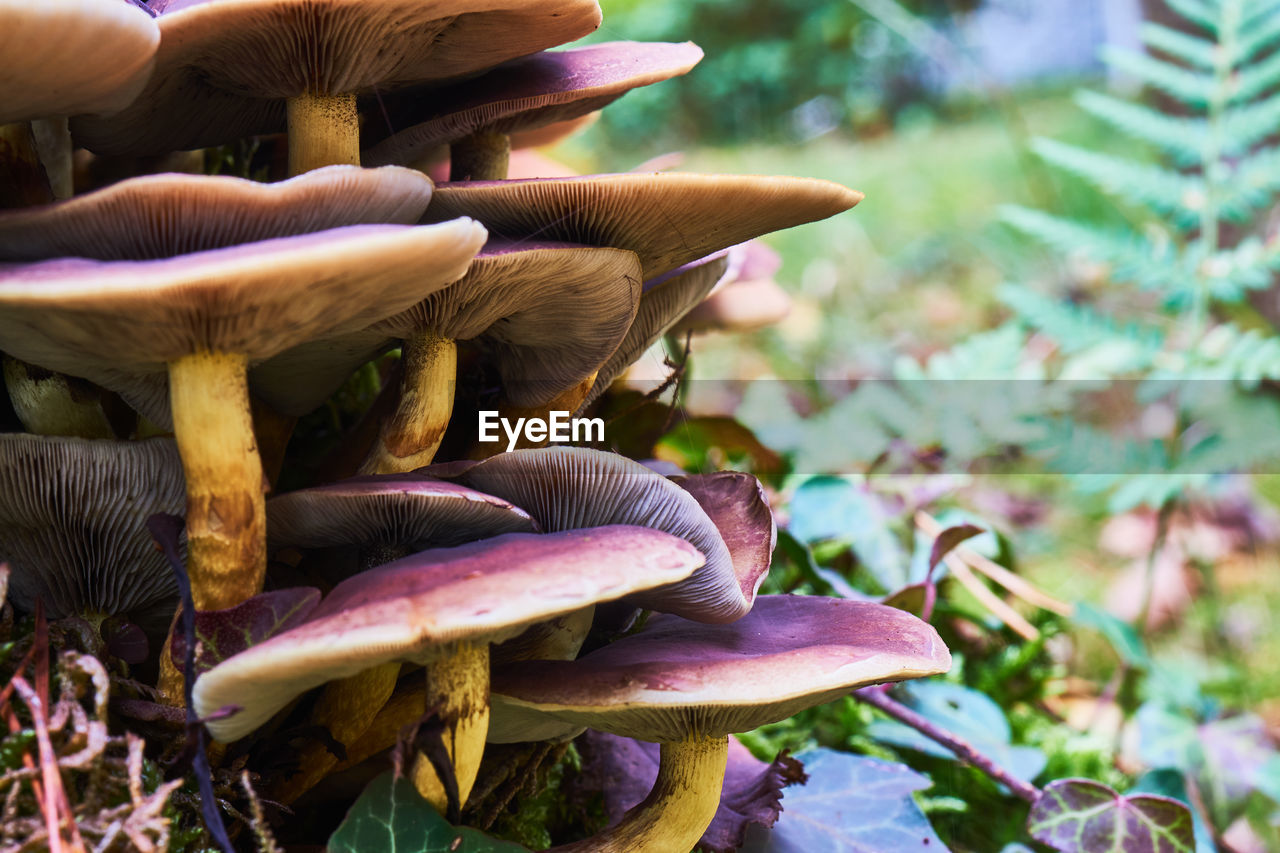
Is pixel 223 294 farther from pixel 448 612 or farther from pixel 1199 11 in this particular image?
pixel 1199 11

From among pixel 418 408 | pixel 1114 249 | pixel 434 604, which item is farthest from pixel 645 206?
pixel 1114 249

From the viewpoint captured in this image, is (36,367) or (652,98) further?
(652,98)

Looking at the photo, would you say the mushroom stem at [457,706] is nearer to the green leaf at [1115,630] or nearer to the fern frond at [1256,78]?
the green leaf at [1115,630]

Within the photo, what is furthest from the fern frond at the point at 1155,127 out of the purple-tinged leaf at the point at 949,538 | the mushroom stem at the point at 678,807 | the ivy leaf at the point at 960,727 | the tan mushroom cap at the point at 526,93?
the mushroom stem at the point at 678,807

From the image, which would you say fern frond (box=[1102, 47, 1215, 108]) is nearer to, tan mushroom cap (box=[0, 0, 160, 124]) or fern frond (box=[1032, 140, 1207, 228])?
fern frond (box=[1032, 140, 1207, 228])

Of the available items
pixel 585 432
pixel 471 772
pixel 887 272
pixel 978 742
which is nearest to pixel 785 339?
pixel 887 272

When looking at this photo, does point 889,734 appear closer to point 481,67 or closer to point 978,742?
point 978,742

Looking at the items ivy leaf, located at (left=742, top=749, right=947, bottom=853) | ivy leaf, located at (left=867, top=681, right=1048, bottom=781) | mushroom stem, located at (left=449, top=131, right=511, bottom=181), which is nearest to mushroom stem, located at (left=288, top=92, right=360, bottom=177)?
mushroom stem, located at (left=449, top=131, right=511, bottom=181)
